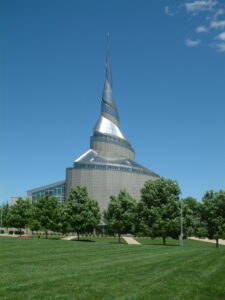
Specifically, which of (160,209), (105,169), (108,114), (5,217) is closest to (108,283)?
(160,209)

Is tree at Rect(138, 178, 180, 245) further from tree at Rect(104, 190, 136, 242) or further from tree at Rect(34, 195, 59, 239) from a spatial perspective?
tree at Rect(34, 195, 59, 239)

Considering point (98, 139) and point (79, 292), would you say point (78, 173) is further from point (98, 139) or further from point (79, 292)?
point (79, 292)

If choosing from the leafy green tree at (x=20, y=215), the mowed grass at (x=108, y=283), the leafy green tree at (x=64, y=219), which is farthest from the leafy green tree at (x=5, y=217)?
the mowed grass at (x=108, y=283)

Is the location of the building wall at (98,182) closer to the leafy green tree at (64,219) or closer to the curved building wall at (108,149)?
the curved building wall at (108,149)

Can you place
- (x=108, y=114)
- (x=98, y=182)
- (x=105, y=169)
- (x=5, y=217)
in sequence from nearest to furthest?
(x=5, y=217), (x=98, y=182), (x=105, y=169), (x=108, y=114)

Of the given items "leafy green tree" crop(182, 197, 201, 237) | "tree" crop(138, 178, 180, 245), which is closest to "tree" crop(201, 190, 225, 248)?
"leafy green tree" crop(182, 197, 201, 237)

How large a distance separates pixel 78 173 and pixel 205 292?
115 m

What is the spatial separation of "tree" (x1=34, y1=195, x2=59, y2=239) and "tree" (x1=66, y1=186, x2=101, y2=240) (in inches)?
208

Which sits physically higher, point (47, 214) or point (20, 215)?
point (47, 214)

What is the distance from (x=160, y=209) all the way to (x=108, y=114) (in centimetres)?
10053

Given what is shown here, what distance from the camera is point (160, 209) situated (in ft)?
163

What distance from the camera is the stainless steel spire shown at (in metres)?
142

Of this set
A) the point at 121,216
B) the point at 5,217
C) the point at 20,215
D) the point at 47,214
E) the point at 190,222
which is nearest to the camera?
the point at 190,222

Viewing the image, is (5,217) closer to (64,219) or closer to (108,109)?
(64,219)
